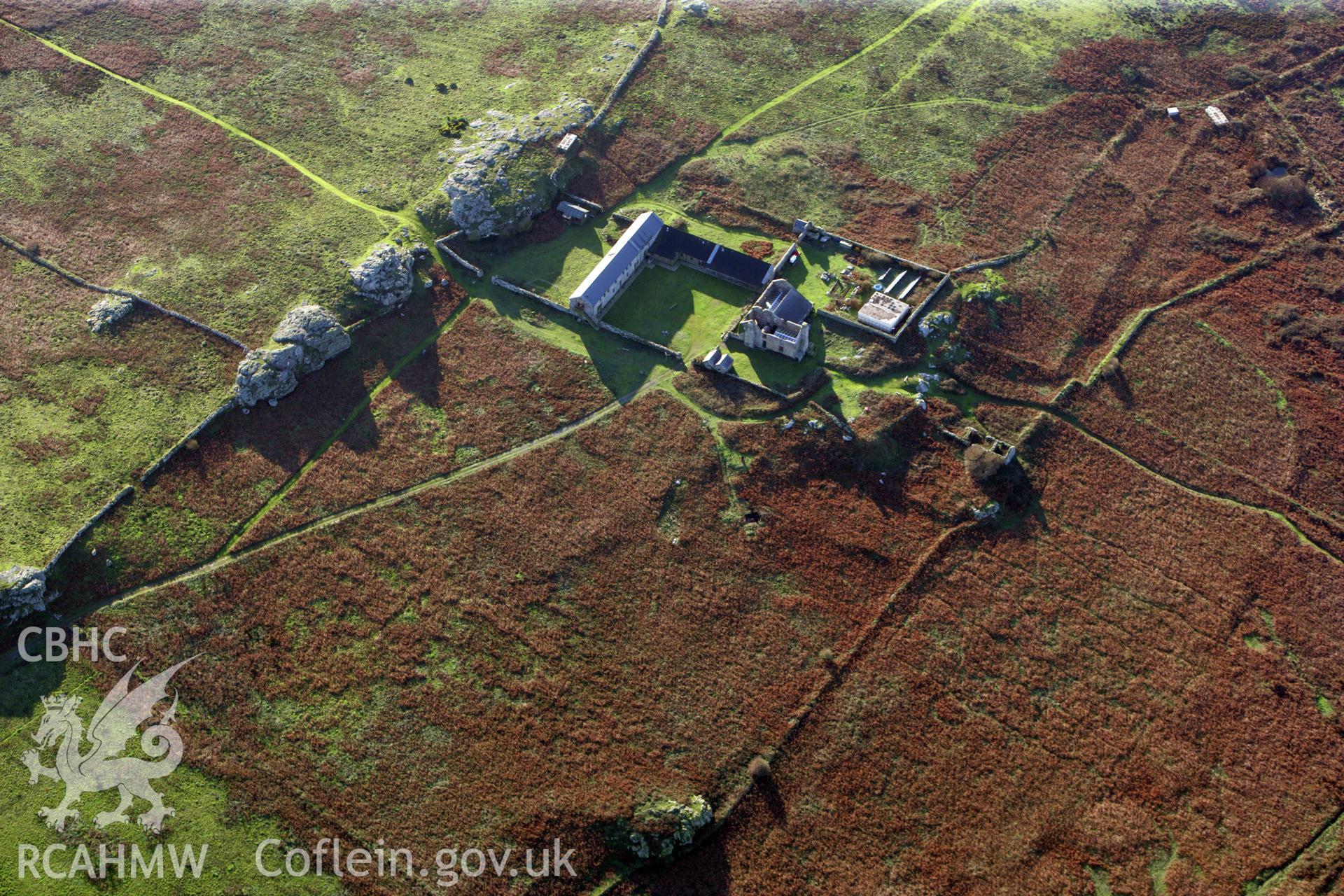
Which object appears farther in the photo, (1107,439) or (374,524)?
(1107,439)

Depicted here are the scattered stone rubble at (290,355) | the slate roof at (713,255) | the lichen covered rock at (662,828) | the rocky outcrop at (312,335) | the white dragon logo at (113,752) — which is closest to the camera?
the lichen covered rock at (662,828)

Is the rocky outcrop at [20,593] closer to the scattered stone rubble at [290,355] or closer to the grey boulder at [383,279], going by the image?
the scattered stone rubble at [290,355]

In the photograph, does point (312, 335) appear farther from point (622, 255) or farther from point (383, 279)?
point (622, 255)

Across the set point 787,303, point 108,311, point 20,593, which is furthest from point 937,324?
point 108,311

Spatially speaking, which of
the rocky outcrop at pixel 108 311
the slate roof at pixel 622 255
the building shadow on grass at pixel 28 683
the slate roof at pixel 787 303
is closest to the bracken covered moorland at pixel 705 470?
the building shadow on grass at pixel 28 683

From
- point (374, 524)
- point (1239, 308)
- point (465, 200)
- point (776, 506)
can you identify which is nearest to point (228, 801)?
point (374, 524)

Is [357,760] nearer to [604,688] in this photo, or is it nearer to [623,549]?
[604,688]
